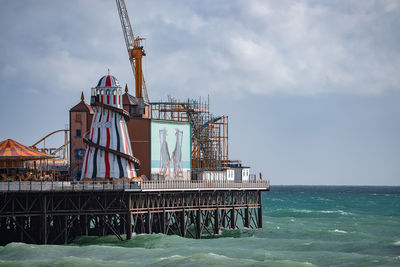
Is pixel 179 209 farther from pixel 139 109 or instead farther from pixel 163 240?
pixel 139 109

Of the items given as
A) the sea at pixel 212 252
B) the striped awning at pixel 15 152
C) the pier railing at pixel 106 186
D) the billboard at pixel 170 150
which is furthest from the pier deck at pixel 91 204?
the striped awning at pixel 15 152

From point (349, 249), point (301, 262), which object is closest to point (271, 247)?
point (349, 249)

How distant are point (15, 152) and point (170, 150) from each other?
18.6 metres

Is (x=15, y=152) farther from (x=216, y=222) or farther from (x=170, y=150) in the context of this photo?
(x=216, y=222)

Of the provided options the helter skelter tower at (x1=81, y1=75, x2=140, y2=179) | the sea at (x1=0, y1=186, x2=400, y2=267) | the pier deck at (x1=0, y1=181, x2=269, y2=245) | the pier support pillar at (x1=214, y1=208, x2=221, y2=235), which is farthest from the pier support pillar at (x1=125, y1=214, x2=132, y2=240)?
the pier support pillar at (x1=214, y1=208, x2=221, y2=235)

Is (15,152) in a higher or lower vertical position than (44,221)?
higher

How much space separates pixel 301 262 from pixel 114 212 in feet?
66.5

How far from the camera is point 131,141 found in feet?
268

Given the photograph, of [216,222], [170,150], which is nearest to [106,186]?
[170,150]

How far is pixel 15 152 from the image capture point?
74.1 m

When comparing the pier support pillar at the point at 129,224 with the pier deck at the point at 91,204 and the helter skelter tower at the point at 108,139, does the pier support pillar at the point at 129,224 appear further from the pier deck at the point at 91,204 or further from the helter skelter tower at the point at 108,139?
the helter skelter tower at the point at 108,139

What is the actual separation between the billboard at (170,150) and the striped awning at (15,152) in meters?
13.4

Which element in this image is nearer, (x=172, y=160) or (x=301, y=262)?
(x=301, y=262)

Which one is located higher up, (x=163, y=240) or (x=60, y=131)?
(x=60, y=131)
